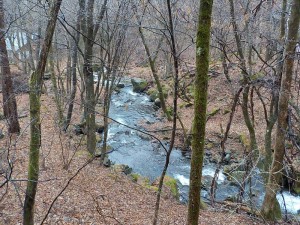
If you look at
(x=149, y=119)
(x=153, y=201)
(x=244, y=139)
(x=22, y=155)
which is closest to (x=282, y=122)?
(x=153, y=201)

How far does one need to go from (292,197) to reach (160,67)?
19.5m

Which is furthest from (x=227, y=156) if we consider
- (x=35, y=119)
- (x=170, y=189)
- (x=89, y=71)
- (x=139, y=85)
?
(x=139, y=85)

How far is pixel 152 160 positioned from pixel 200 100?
36.4 feet

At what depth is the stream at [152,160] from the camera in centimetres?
1095

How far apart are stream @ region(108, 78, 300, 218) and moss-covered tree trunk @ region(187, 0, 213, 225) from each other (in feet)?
20.0

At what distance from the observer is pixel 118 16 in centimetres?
1022

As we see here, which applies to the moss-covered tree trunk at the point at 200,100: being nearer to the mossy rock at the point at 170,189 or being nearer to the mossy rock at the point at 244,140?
the mossy rock at the point at 170,189

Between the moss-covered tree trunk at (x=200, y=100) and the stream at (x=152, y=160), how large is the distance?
6094 mm

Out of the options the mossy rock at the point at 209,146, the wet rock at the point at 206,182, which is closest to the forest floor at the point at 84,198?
the wet rock at the point at 206,182

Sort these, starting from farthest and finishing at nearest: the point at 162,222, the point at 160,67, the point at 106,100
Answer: the point at 160,67, the point at 106,100, the point at 162,222

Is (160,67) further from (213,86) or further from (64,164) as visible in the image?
(64,164)

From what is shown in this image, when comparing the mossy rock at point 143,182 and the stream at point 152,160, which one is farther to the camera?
the stream at point 152,160

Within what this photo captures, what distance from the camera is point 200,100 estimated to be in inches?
128

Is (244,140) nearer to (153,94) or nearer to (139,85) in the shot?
(153,94)
